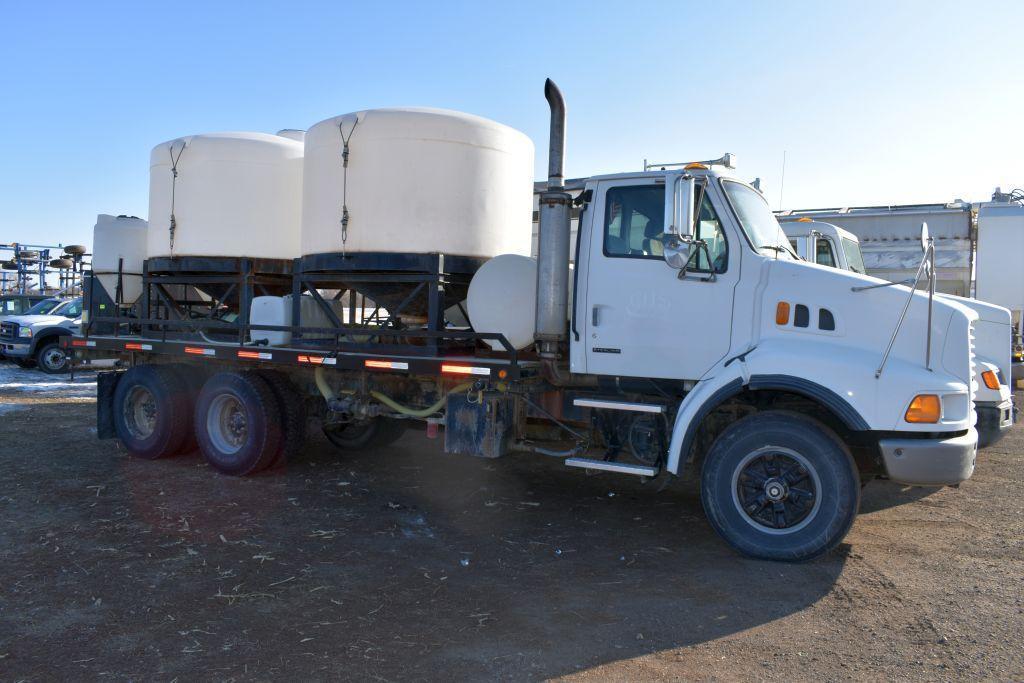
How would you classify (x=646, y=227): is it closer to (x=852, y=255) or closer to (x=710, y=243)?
(x=710, y=243)

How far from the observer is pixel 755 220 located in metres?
5.85

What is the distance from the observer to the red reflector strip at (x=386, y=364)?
6.71 metres

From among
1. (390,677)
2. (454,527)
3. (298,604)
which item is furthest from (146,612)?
(454,527)

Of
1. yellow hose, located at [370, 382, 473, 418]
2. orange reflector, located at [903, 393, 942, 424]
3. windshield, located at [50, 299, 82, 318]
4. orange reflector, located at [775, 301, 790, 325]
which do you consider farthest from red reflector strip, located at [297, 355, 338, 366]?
windshield, located at [50, 299, 82, 318]

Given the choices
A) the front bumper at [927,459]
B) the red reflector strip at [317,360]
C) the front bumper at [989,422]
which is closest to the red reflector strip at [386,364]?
the red reflector strip at [317,360]

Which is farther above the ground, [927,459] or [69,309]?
[69,309]

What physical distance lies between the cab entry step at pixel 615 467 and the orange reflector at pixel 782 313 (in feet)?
4.47

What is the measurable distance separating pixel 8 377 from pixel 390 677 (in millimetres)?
16882

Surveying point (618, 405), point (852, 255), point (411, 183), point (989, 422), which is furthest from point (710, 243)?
point (852, 255)

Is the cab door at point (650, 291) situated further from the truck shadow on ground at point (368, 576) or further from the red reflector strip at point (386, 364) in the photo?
the red reflector strip at point (386, 364)

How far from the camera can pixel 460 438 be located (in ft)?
21.0

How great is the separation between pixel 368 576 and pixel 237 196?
16.0 ft

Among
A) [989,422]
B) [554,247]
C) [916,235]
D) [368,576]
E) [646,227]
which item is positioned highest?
[916,235]

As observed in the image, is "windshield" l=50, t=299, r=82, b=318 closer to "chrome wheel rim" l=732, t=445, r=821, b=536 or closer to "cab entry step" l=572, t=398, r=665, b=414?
"cab entry step" l=572, t=398, r=665, b=414
